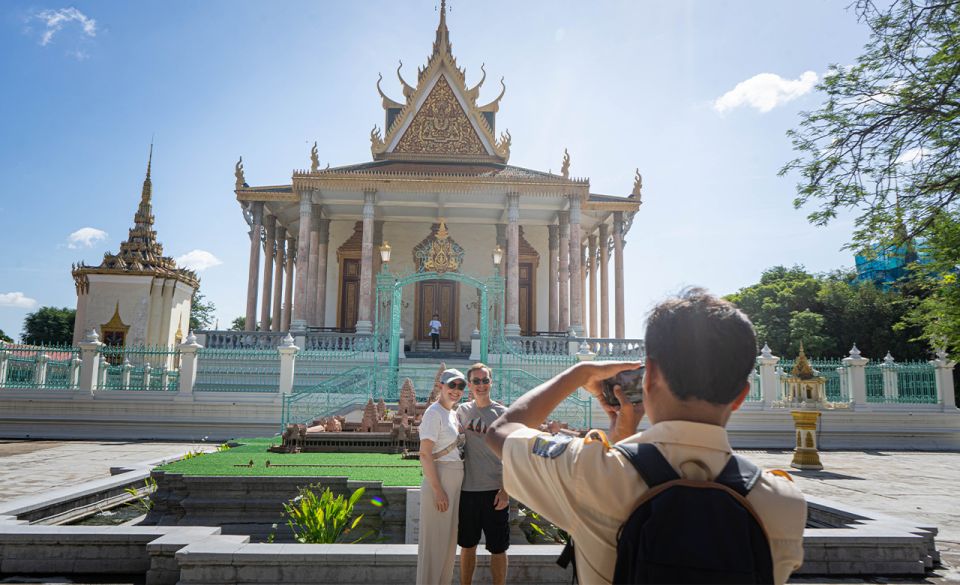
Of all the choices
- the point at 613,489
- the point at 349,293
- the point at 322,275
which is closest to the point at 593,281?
the point at 349,293

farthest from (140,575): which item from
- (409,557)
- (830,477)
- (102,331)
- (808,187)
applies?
(102,331)

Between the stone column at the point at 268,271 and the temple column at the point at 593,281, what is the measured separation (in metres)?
12.8

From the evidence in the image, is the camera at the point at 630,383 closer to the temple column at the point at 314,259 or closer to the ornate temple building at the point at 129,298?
the temple column at the point at 314,259

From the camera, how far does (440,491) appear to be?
3590mm

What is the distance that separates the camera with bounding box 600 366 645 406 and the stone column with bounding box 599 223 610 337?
22.3 meters

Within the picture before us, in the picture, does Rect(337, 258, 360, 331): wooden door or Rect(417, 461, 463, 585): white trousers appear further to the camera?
Rect(337, 258, 360, 331): wooden door

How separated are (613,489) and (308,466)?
20.5 ft

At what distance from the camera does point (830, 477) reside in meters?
9.03

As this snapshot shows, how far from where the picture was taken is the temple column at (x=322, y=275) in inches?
862

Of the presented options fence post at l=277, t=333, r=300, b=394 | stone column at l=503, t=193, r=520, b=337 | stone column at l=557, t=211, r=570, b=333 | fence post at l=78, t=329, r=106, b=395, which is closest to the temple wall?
stone column at l=557, t=211, r=570, b=333

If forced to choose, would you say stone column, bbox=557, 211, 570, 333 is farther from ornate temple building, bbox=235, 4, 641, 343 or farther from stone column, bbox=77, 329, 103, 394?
stone column, bbox=77, 329, 103, 394

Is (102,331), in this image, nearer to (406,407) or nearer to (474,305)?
(474,305)

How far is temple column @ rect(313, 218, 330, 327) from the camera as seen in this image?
862 inches

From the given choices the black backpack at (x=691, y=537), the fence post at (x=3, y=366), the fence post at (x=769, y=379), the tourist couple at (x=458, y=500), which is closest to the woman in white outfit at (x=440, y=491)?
the tourist couple at (x=458, y=500)
